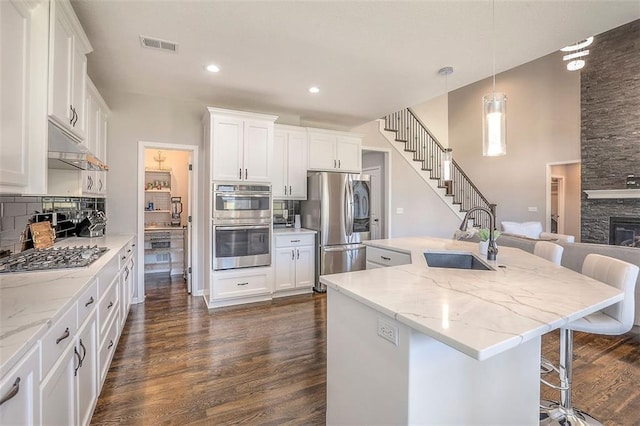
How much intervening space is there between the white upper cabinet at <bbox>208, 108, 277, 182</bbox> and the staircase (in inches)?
111

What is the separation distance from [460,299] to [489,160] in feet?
25.5

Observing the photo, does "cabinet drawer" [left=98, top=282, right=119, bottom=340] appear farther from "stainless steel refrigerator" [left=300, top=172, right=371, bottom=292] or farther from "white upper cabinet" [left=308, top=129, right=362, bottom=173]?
"white upper cabinet" [left=308, top=129, right=362, bottom=173]

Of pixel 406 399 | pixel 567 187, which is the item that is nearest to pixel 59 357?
pixel 406 399

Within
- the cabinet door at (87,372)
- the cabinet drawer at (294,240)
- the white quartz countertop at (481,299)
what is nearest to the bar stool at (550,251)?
the white quartz countertop at (481,299)

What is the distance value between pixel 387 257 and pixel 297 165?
2.46m

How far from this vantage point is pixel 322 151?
501 centimetres

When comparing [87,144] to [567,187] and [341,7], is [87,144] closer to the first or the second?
[341,7]

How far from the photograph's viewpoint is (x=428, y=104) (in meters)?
8.56

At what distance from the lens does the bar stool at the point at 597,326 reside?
1.73 m

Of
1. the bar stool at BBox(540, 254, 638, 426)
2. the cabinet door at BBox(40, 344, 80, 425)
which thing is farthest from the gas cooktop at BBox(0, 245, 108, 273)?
the bar stool at BBox(540, 254, 638, 426)

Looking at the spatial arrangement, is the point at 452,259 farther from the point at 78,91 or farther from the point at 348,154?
the point at 78,91

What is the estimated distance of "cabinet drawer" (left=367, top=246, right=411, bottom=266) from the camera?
2.72m

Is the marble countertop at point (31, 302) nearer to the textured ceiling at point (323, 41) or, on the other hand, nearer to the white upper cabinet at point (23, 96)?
the white upper cabinet at point (23, 96)

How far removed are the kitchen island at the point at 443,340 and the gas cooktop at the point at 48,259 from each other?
5.30 feet
